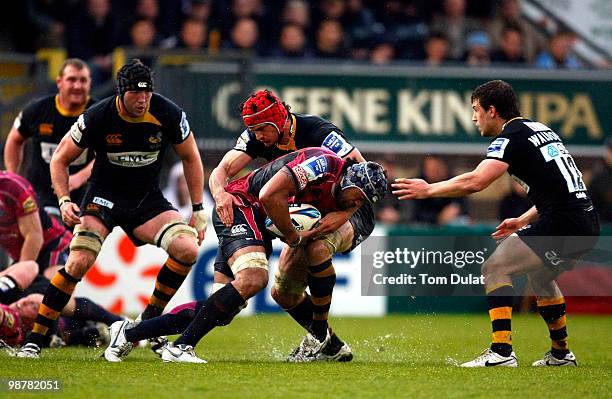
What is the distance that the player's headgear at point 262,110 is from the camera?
839 centimetres

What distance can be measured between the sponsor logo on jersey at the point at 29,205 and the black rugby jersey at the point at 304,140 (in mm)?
1906

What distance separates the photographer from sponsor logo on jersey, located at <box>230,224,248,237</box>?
27.5 ft

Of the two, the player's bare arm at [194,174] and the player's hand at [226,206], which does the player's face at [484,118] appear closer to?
the player's hand at [226,206]

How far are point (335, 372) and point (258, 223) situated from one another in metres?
1.34

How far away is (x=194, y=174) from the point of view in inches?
362

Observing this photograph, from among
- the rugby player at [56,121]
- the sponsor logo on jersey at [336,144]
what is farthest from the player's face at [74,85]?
the sponsor logo on jersey at [336,144]

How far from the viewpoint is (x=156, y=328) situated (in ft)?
27.7

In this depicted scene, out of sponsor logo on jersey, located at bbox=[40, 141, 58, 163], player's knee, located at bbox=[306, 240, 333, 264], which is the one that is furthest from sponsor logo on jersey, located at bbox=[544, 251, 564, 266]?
sponsor logo on jersey, located at bbox=[40, 141, 58, 163]

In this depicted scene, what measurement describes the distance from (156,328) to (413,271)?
4.57m

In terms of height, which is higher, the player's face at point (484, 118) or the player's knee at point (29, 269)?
the player's face at point (484, 118)

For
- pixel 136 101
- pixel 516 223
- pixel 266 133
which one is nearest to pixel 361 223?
pixel 266 133

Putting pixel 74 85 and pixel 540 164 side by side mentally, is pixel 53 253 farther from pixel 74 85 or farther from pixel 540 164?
pixel 540 164

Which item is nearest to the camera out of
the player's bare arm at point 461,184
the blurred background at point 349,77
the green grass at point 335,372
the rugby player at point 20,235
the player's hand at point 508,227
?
the green grass at point 335,372

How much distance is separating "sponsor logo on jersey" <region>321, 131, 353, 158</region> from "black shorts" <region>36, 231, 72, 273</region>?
291cm
